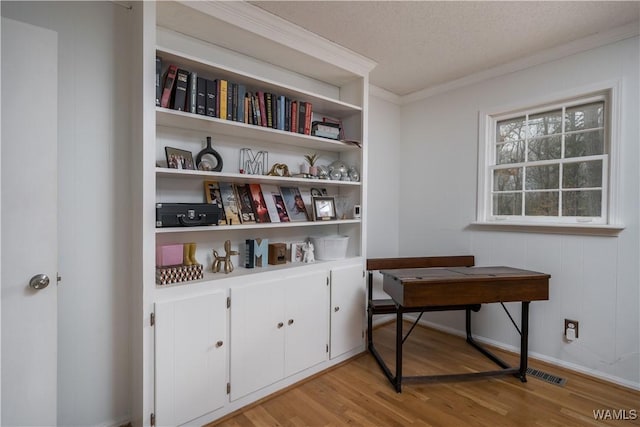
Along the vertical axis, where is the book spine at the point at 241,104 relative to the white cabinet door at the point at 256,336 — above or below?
above

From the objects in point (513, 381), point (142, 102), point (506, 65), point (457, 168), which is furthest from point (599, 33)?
point (142, 102)

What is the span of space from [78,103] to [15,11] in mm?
470

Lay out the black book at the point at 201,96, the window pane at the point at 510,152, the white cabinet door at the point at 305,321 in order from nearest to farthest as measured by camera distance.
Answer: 1. the black book at the point at 201,96
2. the white cabinet door at the point at 305,321
3. the window pane at the point at 510,152

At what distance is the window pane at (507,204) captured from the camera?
2.86m

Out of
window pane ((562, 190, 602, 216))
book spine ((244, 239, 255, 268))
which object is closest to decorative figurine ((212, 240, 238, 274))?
book spine ((244, 239, 255, 268))

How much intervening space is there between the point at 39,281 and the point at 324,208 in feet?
6.02

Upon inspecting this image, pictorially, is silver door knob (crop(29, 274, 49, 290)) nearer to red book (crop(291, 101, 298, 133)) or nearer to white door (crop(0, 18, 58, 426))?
white door (crop(0, 18, 58, 426))

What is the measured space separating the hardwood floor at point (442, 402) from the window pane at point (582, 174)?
150 cm

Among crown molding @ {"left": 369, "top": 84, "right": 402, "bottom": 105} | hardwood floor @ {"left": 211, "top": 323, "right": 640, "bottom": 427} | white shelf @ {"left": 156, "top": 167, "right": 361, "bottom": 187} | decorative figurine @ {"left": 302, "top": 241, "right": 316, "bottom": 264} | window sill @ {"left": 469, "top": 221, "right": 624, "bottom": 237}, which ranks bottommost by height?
hardwood floor @ {"left": 211, "top": 323, "right": 640, "bottom": 427}

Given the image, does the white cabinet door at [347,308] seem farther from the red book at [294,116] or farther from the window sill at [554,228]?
the window sill at [554,228]

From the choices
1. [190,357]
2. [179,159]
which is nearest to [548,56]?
[179,159]

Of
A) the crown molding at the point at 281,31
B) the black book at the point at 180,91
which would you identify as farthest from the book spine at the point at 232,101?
the crown molding at the point at 281,31

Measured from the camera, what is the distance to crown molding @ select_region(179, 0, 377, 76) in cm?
187

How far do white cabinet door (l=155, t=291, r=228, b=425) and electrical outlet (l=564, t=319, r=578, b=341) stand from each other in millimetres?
2651
